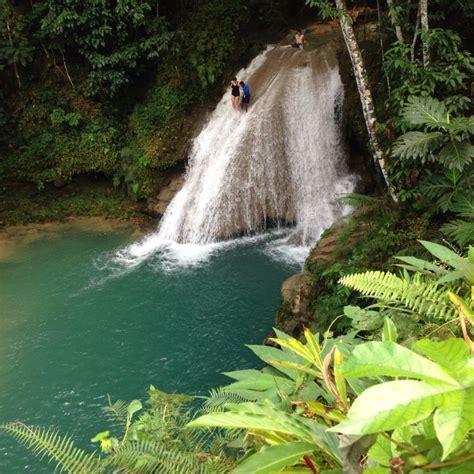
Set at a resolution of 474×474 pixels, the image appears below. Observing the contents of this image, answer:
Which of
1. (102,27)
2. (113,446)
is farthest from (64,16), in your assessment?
(113,446)

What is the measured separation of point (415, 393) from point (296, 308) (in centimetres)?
550

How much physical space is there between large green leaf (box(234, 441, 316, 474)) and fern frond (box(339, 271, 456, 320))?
1.08 metres

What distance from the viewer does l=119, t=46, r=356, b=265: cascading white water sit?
32.8 ft

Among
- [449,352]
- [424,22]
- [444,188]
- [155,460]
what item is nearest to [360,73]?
[424,22]

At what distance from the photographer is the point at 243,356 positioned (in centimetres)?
671

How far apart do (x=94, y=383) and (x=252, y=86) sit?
7971 mm

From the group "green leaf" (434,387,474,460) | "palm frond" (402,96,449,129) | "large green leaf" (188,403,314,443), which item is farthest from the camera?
"palm frond" (402,96,449,129)

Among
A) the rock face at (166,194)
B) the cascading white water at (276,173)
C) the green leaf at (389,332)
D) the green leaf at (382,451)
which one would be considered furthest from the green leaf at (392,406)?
the rock face at (166,194)

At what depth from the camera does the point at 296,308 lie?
243 inches

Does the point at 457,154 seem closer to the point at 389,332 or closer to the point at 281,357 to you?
the point at 281,357

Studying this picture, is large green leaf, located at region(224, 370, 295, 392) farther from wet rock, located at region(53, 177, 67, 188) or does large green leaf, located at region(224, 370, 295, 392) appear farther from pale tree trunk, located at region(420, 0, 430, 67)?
wet rock, located at region(53, 177, 67, 188)

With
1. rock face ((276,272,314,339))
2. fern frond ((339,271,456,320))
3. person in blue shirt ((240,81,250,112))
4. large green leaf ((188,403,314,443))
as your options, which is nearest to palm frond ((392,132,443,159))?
rock face ((276,272,314,339))

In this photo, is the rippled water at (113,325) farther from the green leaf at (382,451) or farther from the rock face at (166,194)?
the green leaf at (382,451)

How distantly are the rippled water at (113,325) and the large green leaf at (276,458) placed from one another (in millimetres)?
4996
